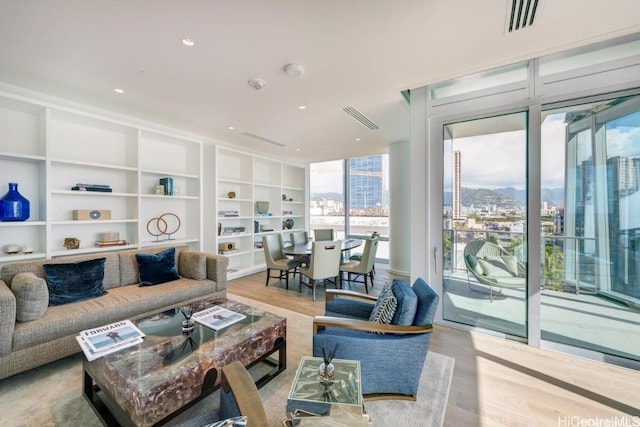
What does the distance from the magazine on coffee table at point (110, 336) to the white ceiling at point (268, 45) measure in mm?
2371

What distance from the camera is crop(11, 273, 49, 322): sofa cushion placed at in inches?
83.0

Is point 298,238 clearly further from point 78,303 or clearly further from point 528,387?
point 528,387

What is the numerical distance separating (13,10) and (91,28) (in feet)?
1.39

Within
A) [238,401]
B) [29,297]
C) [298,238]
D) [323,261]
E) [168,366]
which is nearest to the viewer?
[238,401]

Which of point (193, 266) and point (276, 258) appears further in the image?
point (276, 258)

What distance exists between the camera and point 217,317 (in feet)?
7.18

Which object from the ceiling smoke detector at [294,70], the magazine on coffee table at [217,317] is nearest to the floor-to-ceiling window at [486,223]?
the ceiling smoke detector at [294,70]

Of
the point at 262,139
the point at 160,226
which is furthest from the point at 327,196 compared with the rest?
the point at 160,226

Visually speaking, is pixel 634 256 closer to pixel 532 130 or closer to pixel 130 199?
pixel 532 130

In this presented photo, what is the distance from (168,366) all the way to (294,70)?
2668 mm

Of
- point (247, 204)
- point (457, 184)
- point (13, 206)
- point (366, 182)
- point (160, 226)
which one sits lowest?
point (160, 226)

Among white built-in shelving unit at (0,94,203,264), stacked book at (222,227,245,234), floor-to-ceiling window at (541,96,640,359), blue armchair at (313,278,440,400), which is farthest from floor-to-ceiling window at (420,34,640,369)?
white built-in shelving unit at (0,94,203,264)

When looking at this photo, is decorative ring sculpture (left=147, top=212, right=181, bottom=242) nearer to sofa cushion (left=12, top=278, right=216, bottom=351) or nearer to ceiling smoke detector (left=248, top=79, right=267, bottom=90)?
sofa cushion (left=12, top=278, right=216, bottom=351)

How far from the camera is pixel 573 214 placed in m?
2.46
